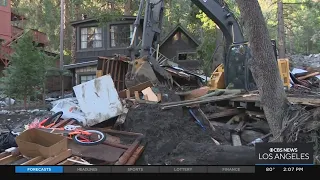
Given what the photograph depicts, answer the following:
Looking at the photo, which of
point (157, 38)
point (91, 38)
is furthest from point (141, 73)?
point (91, 38)

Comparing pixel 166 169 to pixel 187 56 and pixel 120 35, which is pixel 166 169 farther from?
pixel 187 56

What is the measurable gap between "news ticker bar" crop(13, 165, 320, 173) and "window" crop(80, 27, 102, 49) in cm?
1886

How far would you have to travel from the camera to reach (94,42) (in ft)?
67.3

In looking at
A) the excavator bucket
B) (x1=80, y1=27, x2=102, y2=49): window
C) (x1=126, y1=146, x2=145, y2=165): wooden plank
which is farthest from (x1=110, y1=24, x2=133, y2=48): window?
(x1=126, y1=146, x2=145, y2=165): wooden plank

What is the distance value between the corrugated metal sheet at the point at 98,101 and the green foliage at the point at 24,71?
6.58 m

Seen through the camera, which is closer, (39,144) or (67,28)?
(39,144)

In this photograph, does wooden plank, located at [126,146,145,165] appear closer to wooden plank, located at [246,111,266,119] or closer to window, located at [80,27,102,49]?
wooden plank, located at [246,111,266,119]

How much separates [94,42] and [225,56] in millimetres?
12539

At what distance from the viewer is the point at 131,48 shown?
1048 centimetres

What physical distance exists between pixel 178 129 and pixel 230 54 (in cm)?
345

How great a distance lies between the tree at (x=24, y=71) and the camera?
512 inches
